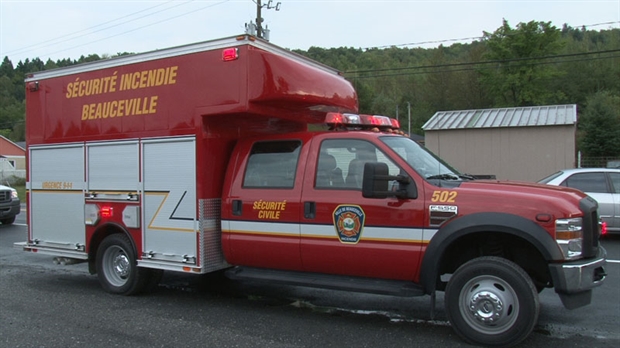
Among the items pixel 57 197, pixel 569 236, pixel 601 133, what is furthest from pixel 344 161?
pixel 601 133

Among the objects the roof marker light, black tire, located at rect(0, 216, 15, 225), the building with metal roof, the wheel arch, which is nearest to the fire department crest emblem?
the roof marker light

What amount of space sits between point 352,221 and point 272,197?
1013 mm

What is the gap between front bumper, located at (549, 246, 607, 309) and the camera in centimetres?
439

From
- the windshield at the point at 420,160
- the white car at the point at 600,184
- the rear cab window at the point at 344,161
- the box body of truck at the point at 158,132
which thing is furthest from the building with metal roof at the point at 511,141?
the rear cab window at the point at 344,161

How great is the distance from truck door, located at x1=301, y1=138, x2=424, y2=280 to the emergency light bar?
1.03 feet

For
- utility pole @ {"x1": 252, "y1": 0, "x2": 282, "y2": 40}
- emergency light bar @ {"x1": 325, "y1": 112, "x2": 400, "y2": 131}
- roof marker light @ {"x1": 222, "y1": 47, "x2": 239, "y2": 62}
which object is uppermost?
utility pole @ {"x1": 252, "y1": 0, "x2": 282, "y2": 40}

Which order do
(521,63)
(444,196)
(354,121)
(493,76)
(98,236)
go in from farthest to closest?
(493,76)
(521,63)
(98,236)
(354,121)
(444,196)

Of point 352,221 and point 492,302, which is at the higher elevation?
point 352,221

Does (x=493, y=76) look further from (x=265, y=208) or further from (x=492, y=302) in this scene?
(x=492, y=302)

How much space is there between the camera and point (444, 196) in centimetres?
484

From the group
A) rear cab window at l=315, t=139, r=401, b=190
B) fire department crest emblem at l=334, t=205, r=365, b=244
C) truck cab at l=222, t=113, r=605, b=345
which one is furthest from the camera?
rear cab window at l=315, t=139, r=401, b=190

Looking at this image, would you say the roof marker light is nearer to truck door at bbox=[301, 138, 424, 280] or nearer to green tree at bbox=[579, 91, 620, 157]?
truck door at bbox=[301, 138, 424, 280]

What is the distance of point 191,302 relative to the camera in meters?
6.50

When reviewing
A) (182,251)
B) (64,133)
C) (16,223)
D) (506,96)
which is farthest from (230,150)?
(506,96)
